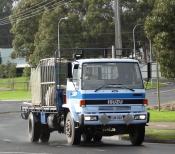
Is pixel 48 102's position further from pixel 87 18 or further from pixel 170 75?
pixel 87 18

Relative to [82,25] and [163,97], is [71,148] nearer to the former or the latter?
[163,97]

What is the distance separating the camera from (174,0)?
21203 mm

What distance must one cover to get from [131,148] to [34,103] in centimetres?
511

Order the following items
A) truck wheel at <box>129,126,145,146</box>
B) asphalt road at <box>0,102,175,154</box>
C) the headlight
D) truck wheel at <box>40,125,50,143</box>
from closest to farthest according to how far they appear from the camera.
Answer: asphalt road at <box>0,102,175,154</box>
the headlight
truck wheel at <box>129,126,145,146</box>
truck wheel at <box>40,125,50,143</box>

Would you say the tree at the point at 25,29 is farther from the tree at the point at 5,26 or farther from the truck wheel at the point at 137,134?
the truck wheel at the point at 137,134

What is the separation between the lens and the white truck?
18.7 m

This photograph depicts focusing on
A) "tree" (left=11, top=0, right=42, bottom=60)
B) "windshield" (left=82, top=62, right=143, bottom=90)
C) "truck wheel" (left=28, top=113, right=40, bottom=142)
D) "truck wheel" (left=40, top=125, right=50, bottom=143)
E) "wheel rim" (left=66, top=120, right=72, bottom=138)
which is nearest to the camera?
"windshield" (left=82, top=62, right=143, bottom=90)

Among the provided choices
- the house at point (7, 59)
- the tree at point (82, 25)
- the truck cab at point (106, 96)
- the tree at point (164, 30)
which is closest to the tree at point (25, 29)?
the tree at point (82, 25)

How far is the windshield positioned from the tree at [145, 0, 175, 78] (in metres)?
2.55

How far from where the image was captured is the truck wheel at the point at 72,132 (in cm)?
1898

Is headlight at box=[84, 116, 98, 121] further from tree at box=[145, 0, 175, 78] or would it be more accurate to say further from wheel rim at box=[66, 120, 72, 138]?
tree at box=[145, 0, 175, 78]

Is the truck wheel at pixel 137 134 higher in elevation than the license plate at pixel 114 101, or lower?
lower

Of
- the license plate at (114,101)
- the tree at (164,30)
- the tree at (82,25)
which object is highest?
the tree at (82,25)

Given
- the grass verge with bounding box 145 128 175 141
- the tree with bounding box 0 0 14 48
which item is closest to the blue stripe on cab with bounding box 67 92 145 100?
the grass verge with bounding box 145 128 175 141
